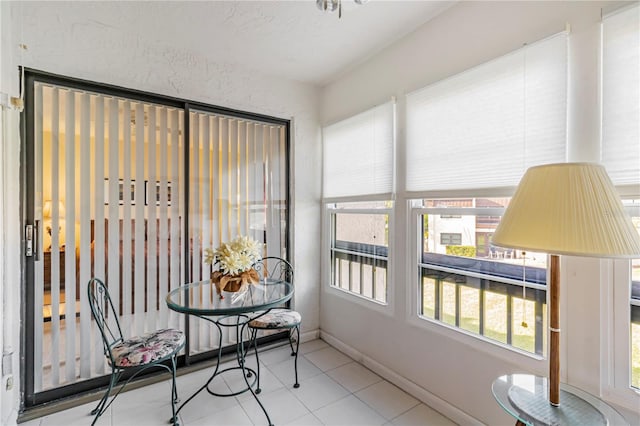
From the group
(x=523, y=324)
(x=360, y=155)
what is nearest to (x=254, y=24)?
(x=360, y=155)

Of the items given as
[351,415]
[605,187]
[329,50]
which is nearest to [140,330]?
[351,415]

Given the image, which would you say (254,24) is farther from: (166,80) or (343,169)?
(343,169)

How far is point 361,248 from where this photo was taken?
2766mm

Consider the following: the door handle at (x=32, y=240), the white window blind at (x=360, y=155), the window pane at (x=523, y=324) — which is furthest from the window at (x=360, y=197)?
Result: the door handle at (x=32, y=240)

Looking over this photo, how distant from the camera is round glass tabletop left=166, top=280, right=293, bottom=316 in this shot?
176 cm

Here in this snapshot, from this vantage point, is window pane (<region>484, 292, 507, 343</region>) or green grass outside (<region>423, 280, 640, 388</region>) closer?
green grass outside (<region>423, 280, 640, 388</region>)

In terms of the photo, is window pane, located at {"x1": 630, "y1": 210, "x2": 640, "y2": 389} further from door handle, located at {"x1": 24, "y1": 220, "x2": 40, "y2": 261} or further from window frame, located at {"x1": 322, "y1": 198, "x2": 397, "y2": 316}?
door handle, located at {"x1": 24, "y1": 220, "x2": 40, "y2": 261}

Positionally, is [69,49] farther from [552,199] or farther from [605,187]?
[605,187]

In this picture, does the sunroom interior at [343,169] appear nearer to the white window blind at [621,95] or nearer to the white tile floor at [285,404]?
the white window blind at [621,95]

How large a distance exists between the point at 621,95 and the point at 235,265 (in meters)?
2.19

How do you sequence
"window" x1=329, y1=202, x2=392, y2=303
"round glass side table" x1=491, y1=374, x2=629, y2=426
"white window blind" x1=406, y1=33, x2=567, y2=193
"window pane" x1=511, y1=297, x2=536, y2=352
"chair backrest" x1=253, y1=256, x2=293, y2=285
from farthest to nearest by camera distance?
"chair backrest" x1=253, y1=256, x2=293, y2=285, "window" x1=329, y1=202, x2=392, y2=303, "window pane" x1=511, y1=297, x2=536, y2=352, "white window blind" x1=406, y1=33, x2=567, y2=193, "round glass side table" x1=491, y1=374, x2=629, y2=426

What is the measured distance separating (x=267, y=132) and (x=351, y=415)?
2.52m

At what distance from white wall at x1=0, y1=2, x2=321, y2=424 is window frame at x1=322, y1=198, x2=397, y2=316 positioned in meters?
0.11

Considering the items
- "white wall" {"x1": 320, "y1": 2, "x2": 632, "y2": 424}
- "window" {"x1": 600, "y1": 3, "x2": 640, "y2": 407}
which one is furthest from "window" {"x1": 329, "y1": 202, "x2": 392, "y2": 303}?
"window" {"x1": 600, "y1": 3, "x2": 640, "y2": 407}
